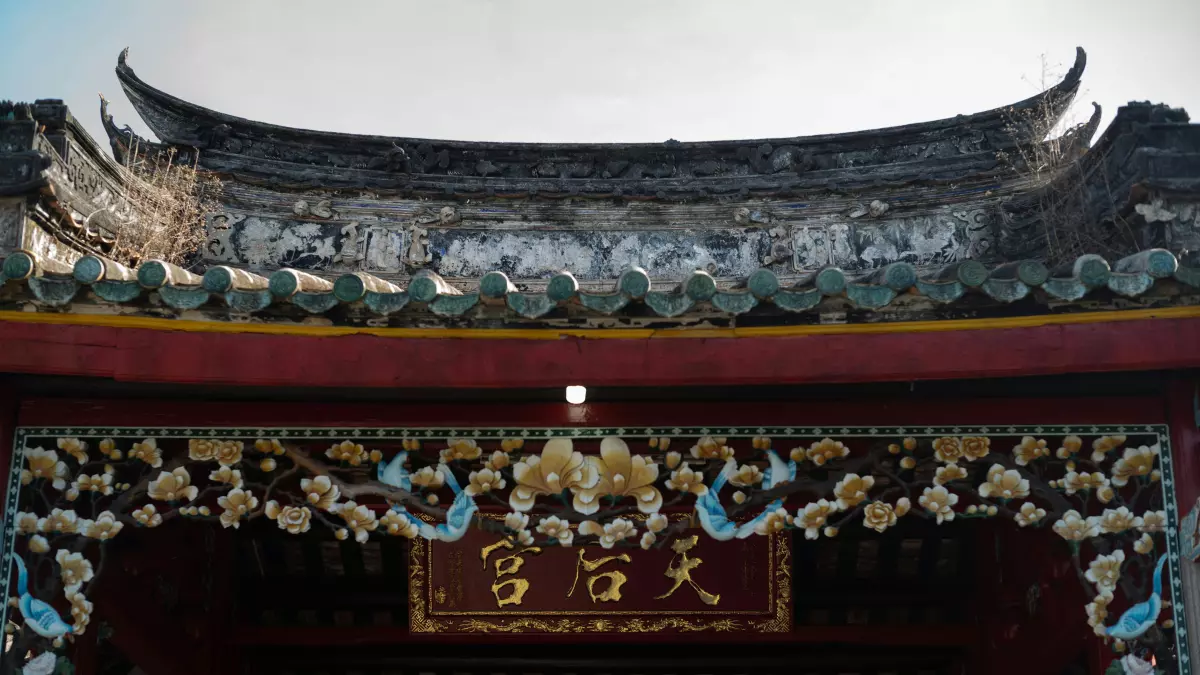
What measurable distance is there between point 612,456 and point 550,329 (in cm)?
58

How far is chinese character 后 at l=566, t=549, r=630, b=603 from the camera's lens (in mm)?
6324

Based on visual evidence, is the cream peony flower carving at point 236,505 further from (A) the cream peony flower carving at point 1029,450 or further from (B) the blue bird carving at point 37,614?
(A) the cream peony flower carving at point 1029,450

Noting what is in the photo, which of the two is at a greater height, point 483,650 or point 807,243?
point 807,243

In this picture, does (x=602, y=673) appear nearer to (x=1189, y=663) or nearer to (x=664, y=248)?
(x=1189, y=663)

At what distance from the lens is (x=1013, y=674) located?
600cm

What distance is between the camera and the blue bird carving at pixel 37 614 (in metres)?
4.22

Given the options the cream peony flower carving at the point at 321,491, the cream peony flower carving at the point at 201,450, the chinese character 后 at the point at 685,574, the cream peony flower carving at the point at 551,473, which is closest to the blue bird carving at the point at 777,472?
the cream peony flower carving at the point at 551,473

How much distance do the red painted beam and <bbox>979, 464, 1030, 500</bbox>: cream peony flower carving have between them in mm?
414

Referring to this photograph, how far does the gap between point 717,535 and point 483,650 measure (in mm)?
2825

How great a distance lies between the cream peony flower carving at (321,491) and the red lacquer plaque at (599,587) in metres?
1.88

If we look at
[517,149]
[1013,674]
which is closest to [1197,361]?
[1013,674]

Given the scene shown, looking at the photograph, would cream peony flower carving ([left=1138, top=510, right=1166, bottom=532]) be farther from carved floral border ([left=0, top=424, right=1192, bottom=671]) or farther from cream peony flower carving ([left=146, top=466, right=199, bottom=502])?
cream peony flower carving ([left=146, top=466, right=199, bottom=502])

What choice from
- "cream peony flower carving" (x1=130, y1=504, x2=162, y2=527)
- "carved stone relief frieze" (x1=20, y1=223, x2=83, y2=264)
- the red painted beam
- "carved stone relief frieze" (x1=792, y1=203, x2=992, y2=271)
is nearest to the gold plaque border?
"cream peony flower carving" (x1=130, y1=504, x2=162, y2=527)

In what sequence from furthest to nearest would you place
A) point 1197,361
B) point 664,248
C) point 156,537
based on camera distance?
point 664,248, point 156,537, point 1197,361
